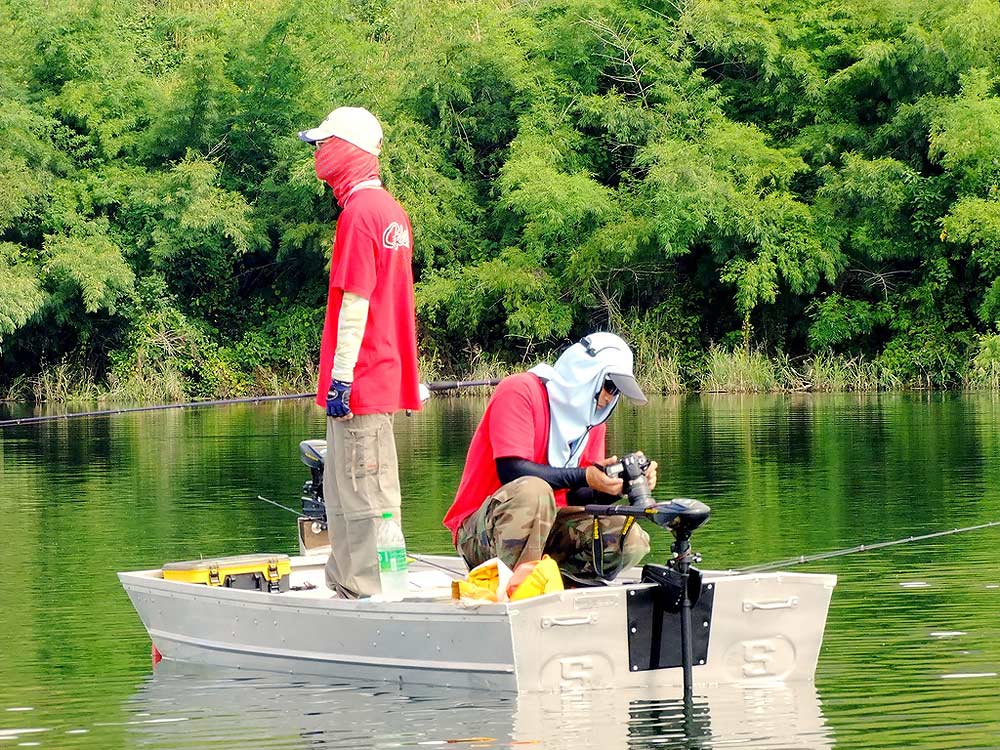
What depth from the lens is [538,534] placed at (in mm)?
8766

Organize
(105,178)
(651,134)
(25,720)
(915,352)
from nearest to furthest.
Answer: (25,720) < (915,352) < (651,134) < (105,178)

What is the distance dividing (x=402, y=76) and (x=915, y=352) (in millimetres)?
13267

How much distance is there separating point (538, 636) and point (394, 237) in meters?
2.10

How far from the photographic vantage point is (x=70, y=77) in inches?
1713

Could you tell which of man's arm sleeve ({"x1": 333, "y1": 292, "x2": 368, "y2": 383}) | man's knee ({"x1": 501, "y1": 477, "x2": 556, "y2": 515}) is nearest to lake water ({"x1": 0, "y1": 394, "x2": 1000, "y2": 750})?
man's knee ({"x1": 501, "y1": 477, "x2": 556, "y2": 515})

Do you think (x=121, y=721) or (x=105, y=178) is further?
(x=105, y=178)

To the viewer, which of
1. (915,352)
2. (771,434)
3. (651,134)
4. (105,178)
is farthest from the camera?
(105,178)

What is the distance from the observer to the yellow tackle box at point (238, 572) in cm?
1005

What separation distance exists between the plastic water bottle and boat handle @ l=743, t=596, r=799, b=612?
1.80 meters

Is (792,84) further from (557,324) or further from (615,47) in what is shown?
(557,324)

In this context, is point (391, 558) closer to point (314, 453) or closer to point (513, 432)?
point (513, 432)

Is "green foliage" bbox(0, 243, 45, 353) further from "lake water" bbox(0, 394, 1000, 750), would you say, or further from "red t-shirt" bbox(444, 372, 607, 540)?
"red t-shirt" bbox(444, 372, 607, 540)

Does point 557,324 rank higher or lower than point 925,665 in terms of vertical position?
higher

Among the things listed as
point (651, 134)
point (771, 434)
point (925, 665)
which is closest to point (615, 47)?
point (651, 134)
